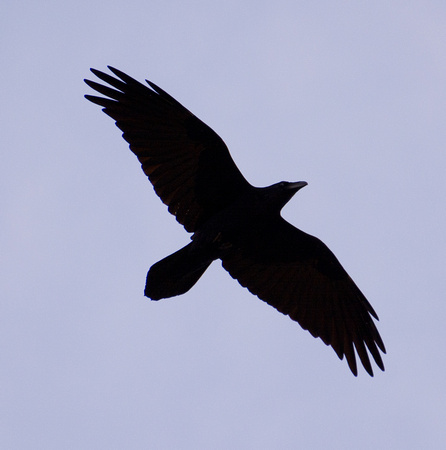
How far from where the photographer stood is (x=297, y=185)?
9586 mm

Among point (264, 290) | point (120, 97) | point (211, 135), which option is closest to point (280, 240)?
point (264, 290)

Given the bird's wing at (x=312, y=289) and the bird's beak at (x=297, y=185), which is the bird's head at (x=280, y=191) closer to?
the bird's beak at (x=297, y=185)

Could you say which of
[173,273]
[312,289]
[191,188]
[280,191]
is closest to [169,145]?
[191,188]

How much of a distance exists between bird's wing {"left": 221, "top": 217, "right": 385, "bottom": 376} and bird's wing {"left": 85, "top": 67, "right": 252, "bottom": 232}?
40.4 inches

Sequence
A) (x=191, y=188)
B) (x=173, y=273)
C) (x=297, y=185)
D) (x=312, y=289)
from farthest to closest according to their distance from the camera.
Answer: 1. (x=312, y=289)
2. (x=191, y=188)
3. (x=297, y=185)
4. (x=173, y=273)

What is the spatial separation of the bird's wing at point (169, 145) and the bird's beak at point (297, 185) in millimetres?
538

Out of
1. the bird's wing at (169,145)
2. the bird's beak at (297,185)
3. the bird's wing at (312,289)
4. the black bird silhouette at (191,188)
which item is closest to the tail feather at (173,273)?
the black bird silhouette at (191,188)

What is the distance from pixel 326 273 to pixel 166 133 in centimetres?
274

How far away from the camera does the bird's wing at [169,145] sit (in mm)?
9719

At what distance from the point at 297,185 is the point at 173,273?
5.50 ft

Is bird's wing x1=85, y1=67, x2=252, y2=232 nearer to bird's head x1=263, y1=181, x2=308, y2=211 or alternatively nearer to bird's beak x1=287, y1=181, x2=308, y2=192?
bird's head x1=263, y1=181, x2=308, y2=211

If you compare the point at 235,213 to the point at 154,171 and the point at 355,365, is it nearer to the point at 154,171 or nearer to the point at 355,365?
the point at 154,171

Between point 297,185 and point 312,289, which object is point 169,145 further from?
point 312,289

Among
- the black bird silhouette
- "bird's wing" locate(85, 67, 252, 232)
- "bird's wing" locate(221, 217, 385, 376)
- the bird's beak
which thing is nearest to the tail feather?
the black bird silhouette
